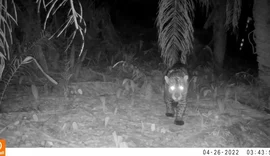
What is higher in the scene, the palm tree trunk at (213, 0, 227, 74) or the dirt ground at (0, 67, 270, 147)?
the palm tree trunk at (213, 0, 227, 74)

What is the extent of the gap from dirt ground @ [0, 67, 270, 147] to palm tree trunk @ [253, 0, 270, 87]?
106cm

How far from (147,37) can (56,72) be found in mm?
7269

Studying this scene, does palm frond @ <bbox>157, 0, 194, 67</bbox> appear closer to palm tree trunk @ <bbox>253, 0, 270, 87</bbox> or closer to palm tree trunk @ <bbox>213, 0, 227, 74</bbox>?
palm tree trunk @ <bbox>253, 0, 270, 87</bbox>

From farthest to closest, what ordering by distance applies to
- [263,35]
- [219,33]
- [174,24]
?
[219,33] < [263,35] < [174,24]

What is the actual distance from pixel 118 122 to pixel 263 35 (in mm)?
3824

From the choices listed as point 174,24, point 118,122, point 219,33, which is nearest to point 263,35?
point 219,33

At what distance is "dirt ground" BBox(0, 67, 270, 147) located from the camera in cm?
359

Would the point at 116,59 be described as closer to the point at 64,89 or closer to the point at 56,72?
the point at 56,72

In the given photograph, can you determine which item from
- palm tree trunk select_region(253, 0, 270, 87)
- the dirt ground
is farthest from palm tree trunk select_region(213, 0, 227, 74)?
the dirt ground

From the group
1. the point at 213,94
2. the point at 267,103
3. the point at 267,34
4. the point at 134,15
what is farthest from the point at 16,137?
the point at 134,15

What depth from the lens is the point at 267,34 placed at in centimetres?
A: 535

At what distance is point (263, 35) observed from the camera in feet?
17.7

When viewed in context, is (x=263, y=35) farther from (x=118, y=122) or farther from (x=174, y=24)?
(x=118, y=122)

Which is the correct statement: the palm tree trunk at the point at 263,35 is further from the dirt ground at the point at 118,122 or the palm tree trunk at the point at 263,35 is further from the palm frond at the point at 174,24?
the palm frond at the point at 174,24
